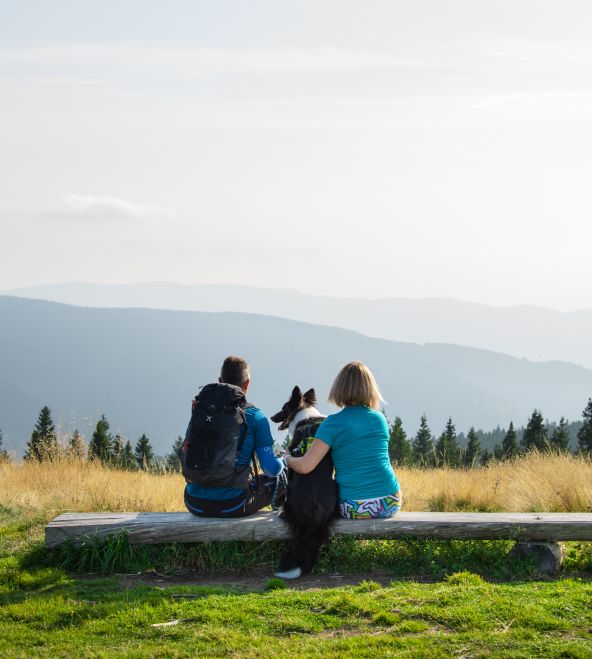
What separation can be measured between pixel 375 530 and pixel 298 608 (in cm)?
155

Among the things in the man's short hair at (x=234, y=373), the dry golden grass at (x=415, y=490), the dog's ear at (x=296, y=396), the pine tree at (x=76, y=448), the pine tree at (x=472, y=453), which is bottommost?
the pine tree at (x=472, y=453)

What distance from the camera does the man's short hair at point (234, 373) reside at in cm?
660

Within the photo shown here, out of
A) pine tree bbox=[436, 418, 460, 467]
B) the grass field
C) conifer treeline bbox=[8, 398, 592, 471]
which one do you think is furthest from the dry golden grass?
pine tree bbox=[436, 418, 460, 467]

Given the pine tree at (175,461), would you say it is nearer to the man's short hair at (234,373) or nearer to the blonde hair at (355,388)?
the man's short hair at (234,373)

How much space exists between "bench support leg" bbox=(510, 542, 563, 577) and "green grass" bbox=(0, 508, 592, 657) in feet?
0.50

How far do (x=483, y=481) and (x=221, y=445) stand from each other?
4.95 metres

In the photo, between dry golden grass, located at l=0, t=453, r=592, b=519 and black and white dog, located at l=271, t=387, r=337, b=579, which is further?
dry golden grass, located at l=0, t=453, r=592, b=519

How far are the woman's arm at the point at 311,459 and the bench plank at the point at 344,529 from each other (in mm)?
568

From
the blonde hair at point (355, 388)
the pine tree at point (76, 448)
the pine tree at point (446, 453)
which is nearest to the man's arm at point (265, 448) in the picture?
the blonde hair at point (355, 388)

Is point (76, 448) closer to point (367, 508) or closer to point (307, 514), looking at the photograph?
point (307, 514)

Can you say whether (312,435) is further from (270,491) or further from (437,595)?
(437,595)

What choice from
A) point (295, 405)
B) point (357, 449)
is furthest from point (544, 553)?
point (295, 405)

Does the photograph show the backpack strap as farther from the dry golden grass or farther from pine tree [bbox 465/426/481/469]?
pine tree [bbox 465/426/481/469]

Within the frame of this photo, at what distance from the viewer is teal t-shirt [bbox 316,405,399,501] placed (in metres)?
6.45
